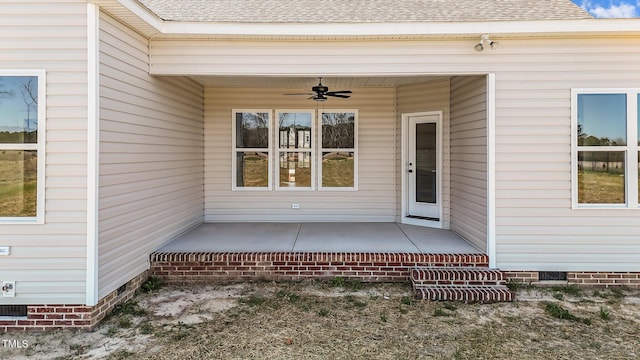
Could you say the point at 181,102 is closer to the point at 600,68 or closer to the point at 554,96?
the point at 554,96

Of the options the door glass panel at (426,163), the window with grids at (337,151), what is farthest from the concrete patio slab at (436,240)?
the window with grids at (337,151)

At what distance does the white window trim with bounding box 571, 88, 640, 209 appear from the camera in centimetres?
464

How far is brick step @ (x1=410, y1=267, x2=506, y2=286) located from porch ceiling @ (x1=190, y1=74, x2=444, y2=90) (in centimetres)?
319

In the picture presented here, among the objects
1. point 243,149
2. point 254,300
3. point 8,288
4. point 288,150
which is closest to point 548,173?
point 254,300

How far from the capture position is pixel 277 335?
347 centimetres

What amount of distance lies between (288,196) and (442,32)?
4.03 metres

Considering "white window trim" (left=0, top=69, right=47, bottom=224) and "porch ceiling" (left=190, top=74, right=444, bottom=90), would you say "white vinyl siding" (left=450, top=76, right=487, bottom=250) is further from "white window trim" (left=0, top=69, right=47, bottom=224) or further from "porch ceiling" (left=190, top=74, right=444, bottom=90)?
"white window trim" (left=0, top=69, right=47, bottom=224)

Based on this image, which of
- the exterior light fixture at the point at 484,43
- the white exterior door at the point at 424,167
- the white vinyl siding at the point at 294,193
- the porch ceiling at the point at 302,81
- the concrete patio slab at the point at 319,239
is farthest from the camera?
the white vinyl siding at the point at 294,193

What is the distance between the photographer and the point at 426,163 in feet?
22.1

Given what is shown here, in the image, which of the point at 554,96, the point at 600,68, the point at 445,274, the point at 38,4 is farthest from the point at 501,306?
the point at 38,4

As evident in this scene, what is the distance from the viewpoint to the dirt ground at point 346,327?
10.4 feet

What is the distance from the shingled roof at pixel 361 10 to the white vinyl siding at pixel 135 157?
105cm

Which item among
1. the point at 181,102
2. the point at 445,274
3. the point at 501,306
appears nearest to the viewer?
the point at 501,306

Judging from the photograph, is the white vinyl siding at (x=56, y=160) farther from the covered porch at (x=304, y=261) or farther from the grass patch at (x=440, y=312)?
the grass patch at (x=440, y=312)
